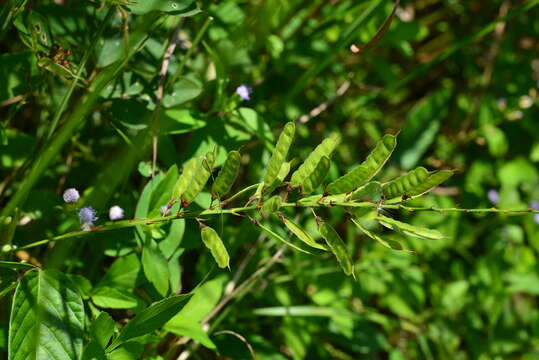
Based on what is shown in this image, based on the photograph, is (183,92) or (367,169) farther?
(183,92)

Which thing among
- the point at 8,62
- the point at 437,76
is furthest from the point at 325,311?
the point at 437,76

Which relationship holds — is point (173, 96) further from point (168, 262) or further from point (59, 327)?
point (59, 327)

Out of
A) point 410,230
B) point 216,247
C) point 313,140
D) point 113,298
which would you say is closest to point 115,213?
point 113,298

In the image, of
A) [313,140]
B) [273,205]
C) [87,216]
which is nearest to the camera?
[273,205]

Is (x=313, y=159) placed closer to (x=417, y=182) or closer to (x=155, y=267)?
(x=417, y=182)

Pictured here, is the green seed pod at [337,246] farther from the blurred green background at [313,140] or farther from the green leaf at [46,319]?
the green leaf at [46,319]

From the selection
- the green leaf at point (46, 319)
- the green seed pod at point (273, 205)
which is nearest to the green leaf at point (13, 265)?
the green leaf at point (46, 319)

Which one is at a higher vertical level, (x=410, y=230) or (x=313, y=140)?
(x=410, y=230)

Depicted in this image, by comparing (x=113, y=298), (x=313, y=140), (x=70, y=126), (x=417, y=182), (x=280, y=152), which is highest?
(x=70, y=126)
